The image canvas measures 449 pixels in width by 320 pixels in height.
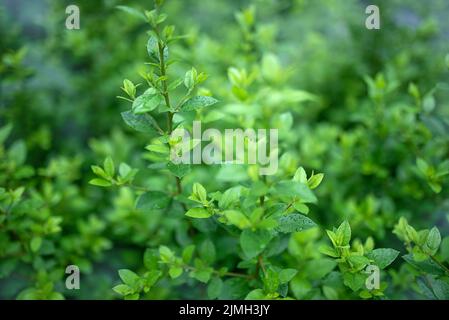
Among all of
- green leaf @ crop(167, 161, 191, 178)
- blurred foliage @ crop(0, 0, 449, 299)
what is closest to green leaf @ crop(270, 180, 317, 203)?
blurred foliage @ crop(0, 0, 449, 299)

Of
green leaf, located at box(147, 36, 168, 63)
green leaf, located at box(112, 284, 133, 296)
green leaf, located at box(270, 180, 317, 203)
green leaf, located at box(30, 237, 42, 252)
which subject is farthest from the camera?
green leaf, located at box(30, 237, 42, 252)

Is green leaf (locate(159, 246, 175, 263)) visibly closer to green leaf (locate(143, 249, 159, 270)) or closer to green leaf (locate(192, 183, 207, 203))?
green leaf (locate(143, 249, 159, 270))

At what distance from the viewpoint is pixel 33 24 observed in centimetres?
227

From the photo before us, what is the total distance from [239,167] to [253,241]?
0.57ft

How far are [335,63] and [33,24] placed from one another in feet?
4.94

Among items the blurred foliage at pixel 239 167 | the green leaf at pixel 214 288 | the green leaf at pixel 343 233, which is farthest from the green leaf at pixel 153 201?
the green leaf at pixel 343 233

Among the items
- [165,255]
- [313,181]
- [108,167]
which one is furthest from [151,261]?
[313,181]

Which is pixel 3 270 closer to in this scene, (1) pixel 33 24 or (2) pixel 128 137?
(2) pixel 128 137

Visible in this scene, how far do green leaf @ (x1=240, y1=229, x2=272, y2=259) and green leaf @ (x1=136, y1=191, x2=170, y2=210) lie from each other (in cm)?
30

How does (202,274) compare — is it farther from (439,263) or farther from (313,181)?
(439,263)

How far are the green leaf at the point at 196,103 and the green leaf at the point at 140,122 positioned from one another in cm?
10

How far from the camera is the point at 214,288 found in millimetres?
1255

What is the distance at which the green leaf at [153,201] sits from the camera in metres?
1.25

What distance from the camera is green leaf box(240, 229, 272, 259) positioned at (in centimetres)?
104
